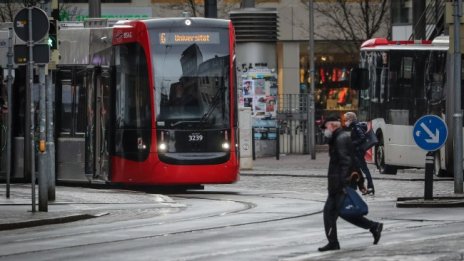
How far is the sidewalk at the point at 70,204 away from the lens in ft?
72.6

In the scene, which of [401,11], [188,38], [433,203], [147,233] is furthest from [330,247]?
[401,11]

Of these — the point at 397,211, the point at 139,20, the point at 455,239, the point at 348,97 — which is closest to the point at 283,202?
the point at 397,211

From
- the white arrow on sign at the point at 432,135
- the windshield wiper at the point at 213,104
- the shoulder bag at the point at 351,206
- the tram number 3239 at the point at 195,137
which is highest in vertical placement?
the windshield wiper at the point at 213,104

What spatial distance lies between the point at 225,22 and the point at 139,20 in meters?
1.77

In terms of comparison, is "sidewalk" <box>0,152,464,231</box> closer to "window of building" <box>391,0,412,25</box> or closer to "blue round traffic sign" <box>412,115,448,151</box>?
"blue round traffic sign" <box>412,115,448,151</box>

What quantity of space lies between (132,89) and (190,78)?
125cm

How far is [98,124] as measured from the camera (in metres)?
31.4

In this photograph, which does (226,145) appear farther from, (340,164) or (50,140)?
(340,164)

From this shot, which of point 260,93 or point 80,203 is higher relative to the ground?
point 260,93

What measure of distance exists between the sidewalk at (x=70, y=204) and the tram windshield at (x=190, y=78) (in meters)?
1.82

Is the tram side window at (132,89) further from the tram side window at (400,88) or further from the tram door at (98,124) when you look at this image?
the tram side window at (400,88)

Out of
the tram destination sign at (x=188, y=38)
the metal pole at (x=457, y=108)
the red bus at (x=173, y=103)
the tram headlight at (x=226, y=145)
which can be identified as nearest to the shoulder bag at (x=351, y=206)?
the metal pole at (x=457, y=108)

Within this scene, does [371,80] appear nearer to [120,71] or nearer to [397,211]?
[120,71]

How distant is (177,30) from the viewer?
1172 inches
